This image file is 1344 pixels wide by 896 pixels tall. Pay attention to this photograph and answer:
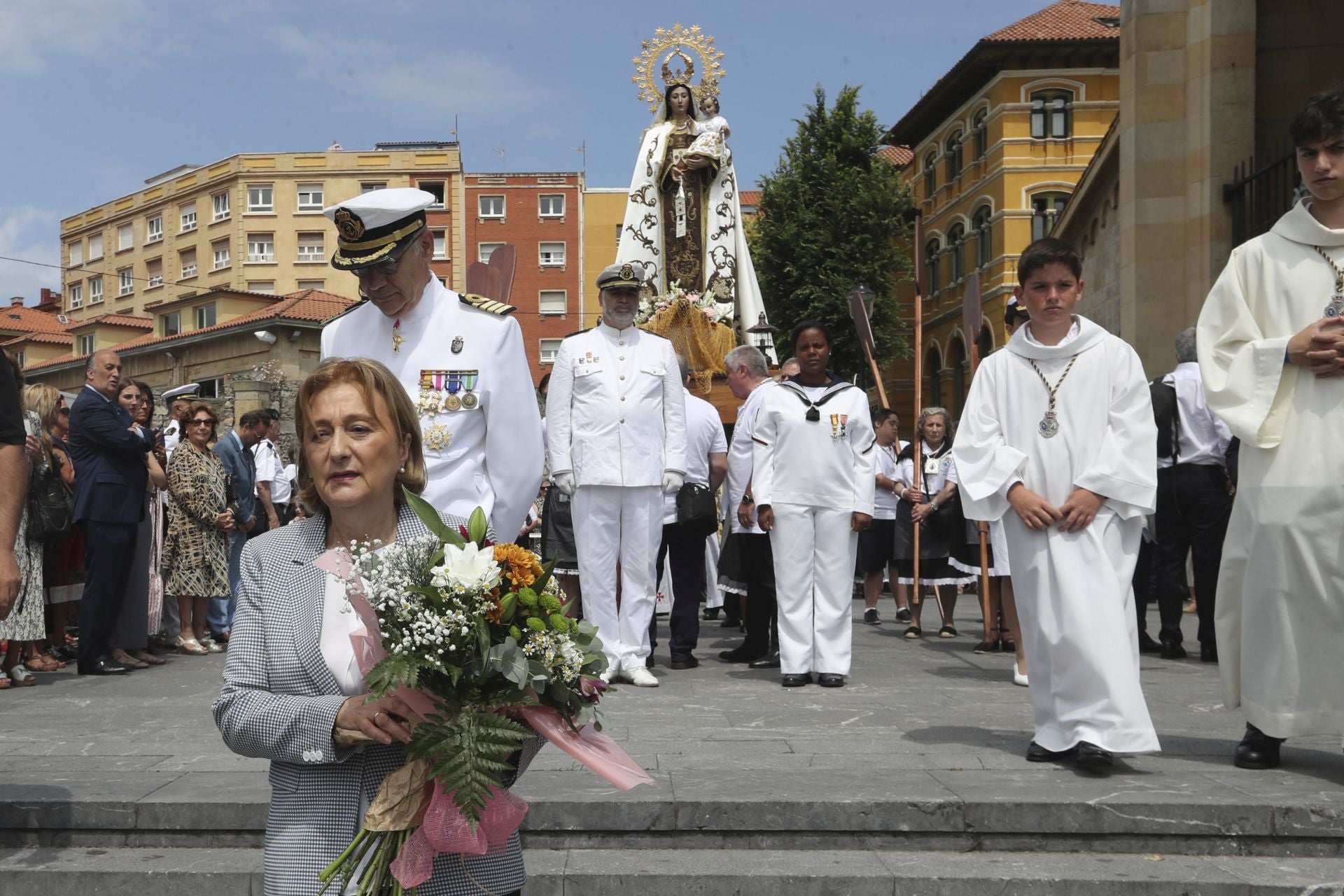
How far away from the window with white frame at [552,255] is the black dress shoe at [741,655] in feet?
231

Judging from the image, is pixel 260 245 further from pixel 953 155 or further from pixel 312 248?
pixel 953 155

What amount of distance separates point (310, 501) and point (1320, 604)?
13.3 ft

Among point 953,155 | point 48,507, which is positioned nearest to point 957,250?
point 953,155

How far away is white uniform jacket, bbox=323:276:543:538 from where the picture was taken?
471 cm

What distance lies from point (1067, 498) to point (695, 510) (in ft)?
12.1

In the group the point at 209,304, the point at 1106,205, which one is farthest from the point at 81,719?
the point at 209,304

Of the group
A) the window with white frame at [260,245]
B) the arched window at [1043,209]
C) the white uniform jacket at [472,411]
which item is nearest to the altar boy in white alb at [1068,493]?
the white uniform jacket at [472,411]

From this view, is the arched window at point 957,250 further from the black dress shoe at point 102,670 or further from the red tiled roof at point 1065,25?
the black dress shoe at point 102,670

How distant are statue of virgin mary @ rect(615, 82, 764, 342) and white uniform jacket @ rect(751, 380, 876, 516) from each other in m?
8.58

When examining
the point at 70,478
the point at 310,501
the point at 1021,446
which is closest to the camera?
the point at 310,501

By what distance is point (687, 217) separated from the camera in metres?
17.3

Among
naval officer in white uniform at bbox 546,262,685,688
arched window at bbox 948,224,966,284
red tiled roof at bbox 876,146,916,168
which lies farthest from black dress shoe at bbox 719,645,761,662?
red tiled roof at bbox 876,146,916,168

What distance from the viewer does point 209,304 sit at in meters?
68.7

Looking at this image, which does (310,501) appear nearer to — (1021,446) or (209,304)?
(1021,446)
